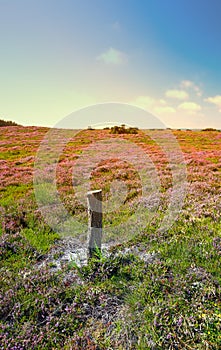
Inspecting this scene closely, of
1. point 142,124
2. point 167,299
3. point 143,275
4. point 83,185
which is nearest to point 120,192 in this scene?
point 83,185

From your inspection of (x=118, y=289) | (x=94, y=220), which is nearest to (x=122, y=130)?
(x=94, y=220)

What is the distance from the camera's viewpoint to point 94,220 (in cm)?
614

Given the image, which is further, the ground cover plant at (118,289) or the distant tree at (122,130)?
A: the distant tree at (122,130)

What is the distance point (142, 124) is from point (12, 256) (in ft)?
16.6

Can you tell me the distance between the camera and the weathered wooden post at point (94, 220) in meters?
5.88

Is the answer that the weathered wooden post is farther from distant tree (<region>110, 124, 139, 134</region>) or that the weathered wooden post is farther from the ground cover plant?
distant tree (<region>110, 124, 139, 134</region>)

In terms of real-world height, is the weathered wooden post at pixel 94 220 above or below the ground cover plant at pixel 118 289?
above

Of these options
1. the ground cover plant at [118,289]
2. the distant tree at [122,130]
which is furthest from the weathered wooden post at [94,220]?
the distant tree at [122,130]

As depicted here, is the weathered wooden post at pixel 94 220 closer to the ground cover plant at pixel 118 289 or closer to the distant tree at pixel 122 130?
the ground cover plant at pixel 118 289

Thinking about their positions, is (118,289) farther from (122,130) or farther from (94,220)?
(122,130)

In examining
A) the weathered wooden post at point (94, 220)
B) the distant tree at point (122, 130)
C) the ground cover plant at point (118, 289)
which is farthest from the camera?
the distant tree at point (122, 130)

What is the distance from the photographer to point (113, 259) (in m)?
6.11

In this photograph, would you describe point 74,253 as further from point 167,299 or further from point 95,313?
point 167,299

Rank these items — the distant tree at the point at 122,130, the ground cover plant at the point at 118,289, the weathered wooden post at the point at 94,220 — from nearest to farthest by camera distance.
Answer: the ground cover plant at the point at 118,289 → the weathered wooden post at the point at 94,220 → the distant tree at the point at 122,130
